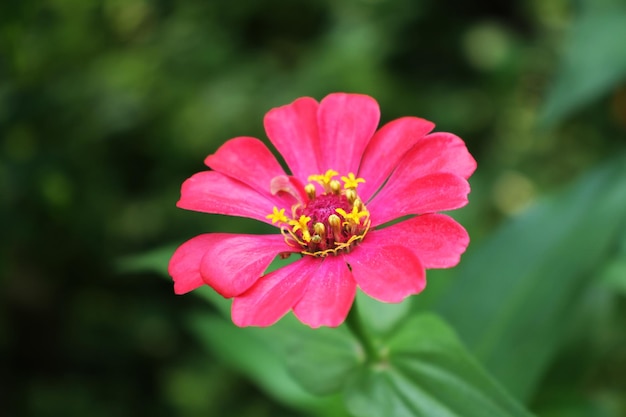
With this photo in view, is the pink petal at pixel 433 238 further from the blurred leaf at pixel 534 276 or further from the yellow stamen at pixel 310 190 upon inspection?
the blurred leaf at pixel 534 276

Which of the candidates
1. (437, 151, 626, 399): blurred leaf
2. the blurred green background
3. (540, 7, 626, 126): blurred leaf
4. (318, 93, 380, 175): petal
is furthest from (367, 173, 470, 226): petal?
(540, 7, 626, 126): blurred leaf

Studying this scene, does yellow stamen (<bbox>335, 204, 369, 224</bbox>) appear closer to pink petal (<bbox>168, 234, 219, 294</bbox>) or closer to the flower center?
the flower center

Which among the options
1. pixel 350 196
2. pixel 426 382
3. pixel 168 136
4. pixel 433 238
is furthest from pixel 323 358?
pixel 168 136

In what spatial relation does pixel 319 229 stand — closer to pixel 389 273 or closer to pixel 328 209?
pixel 328 209

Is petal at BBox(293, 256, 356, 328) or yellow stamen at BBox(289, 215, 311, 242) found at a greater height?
yellow stamen at BBox(289, 215, 311, 242)

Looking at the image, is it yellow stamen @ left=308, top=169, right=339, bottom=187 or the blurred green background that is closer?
yellow stamen @ left=308, top=169, right=339, bottom=187

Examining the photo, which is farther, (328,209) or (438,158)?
(328,209)

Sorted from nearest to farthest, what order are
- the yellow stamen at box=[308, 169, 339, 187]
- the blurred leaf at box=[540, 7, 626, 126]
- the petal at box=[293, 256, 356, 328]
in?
the petal at box=[293, 256, 356, 328] → the yellow stamen at box=[308, 169, 339, 187] → the blurred leaf at box=[540, 7, 626, 126]
